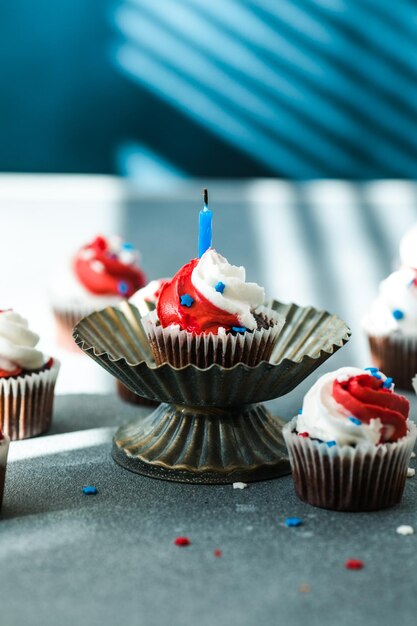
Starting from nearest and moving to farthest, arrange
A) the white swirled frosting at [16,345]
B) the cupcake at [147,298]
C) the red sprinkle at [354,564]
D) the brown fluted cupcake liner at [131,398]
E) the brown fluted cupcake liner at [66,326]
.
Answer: the red sprinkle at [354,564] → the white swirled frosting at [16,345] → the cupcake at [147,298] → the brown fluted cupcake liner at [131,398] → the brown fluted cupcake liner at [66,326]

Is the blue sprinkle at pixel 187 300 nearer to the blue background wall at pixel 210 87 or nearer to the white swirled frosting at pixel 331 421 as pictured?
the white swirled frosting at pixel 331 421

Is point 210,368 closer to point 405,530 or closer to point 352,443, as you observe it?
point 352,443

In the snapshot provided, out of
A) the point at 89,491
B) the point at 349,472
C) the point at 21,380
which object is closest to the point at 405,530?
the point at 349,472

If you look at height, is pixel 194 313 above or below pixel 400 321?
above

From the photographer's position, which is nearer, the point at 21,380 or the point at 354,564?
the point at 354,564

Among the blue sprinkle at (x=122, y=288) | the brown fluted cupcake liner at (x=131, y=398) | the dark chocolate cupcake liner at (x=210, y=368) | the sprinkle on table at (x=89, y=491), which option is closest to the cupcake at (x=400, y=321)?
the dark chocolate cupcake liner at (x=210, y=368)
